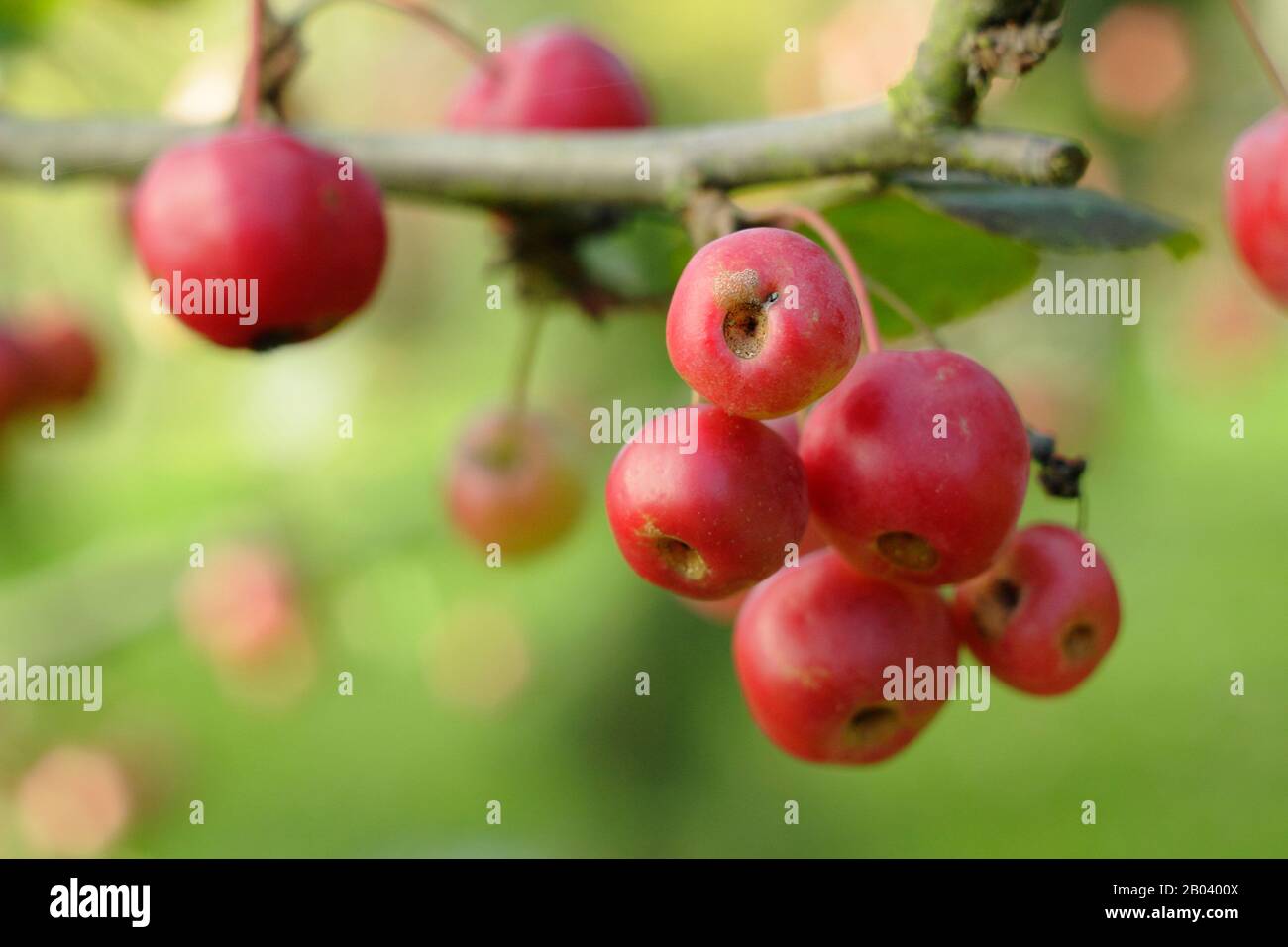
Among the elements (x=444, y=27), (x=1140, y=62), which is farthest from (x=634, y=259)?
(x=1140, y=62)

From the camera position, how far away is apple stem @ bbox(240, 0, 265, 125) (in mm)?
1266

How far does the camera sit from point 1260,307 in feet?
14.3

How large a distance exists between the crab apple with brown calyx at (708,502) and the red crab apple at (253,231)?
422 millimetres

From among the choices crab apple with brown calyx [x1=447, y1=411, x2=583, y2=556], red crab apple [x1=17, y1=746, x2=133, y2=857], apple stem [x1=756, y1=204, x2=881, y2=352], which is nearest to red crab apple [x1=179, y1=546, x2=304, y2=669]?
red crab apple [x1=17, y1=746, x2=133, y2=857]

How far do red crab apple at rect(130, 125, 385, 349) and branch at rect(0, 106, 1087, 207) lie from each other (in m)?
0.20

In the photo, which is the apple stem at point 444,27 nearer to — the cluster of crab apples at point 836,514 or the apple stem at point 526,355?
the apple stem at point 526,355

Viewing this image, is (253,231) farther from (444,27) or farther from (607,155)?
(444,27)

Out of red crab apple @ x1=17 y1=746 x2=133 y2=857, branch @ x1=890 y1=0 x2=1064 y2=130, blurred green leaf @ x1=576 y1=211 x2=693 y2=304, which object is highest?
blurred green leaf @ x1=576 y1=211 x2=693 y2=304

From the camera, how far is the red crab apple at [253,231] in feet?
3.75

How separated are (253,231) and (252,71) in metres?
0.24

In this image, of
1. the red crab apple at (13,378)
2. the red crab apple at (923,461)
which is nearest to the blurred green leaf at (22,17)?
the red crab apple at (13,378)

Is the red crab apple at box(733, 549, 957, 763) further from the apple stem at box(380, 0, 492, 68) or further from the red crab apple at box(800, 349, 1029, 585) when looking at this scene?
the apple stem at box(380, 0, 492, 68)

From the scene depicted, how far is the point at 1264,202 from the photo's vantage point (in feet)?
4.12

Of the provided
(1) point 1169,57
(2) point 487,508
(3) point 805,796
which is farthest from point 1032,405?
(2) point 487,508
